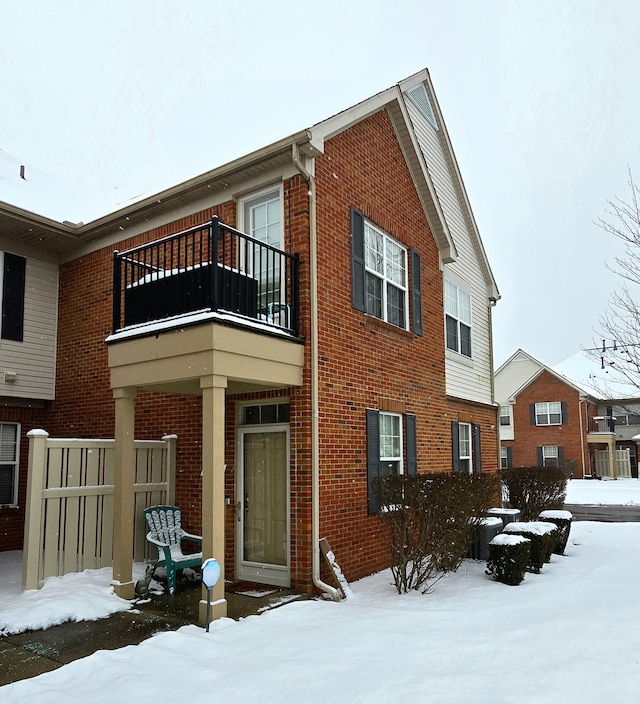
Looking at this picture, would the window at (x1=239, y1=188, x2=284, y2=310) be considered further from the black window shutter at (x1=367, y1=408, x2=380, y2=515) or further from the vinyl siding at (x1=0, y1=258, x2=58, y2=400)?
the vinyl siding at (x1=0, y1=258, x2=58, y2=400)

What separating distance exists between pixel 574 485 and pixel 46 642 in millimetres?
29164

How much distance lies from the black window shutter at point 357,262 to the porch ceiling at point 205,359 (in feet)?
5.22

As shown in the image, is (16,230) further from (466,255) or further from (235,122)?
(235,122)

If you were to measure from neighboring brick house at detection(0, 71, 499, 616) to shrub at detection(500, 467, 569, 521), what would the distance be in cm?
119

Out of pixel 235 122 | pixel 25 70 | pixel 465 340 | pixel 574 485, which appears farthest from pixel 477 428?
pixel 235 122

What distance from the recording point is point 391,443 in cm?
1031

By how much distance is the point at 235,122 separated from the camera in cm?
7800

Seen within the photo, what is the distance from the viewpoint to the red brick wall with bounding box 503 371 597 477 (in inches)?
1371

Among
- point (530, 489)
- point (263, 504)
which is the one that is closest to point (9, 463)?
point (263, 504)

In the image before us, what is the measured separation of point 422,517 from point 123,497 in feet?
12.2

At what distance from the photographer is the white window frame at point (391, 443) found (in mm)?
10000

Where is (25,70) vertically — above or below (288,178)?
above

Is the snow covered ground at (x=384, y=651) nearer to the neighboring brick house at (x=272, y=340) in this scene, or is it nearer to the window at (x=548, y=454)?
the neighboring brick house at (x=272, y=340)

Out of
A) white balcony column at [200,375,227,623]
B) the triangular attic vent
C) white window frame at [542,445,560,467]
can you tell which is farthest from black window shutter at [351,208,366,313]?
white window frame at [542,445,560,467]
